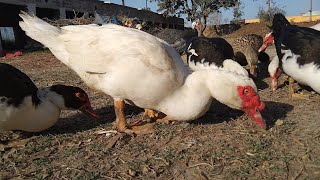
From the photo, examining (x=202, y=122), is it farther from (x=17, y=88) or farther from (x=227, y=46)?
(x=227, y=46)

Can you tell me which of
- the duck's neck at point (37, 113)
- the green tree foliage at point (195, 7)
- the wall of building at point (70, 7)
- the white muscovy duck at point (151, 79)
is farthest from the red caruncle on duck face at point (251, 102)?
the green tree foliage at point (195, 7)

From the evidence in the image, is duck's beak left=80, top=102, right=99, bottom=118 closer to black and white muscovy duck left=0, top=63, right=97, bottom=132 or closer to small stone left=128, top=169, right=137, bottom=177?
black and white muscovy duck left=0, top=63, right=97, bottom=132

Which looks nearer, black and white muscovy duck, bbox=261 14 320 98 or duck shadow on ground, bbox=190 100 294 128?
duck shadow on ground, bbox=190 100 294 128

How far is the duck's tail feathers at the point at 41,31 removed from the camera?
4.08 meters

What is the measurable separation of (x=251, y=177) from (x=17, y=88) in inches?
97.5

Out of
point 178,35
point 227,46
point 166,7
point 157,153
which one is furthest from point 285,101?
point 166,7

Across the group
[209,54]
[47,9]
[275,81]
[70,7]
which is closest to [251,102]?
[275,81]

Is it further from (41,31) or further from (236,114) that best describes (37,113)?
(236,114)

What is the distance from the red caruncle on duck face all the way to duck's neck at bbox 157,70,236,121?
0.78 ft

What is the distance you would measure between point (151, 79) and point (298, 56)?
94.0 inches

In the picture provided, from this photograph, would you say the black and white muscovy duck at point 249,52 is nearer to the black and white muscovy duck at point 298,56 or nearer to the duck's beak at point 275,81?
the duck's beak at point 275,81

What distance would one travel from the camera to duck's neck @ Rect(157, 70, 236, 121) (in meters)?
3.47

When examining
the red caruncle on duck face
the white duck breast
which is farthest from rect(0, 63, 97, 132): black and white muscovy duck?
the white duck breast

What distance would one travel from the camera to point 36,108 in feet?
12.1
